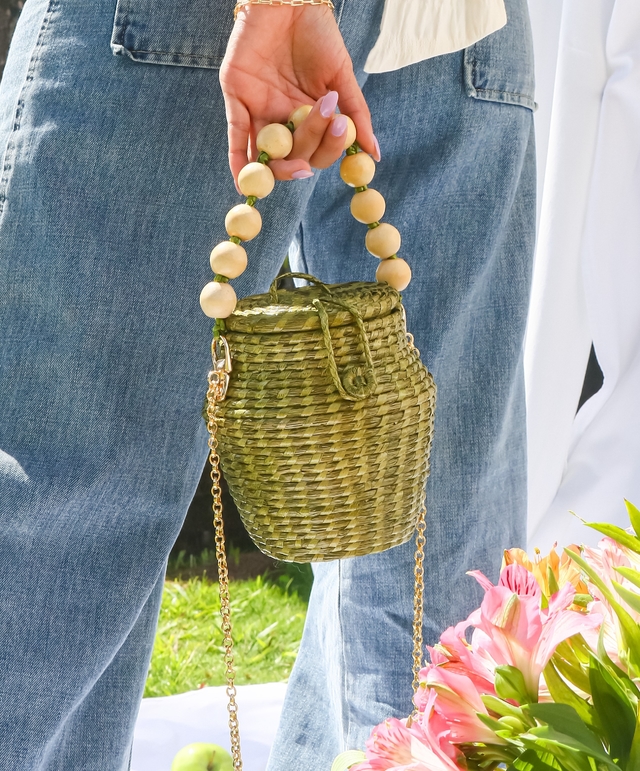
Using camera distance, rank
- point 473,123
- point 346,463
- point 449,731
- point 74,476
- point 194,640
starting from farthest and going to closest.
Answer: point 194,640 → point 473,123 → point 74,476 → point 346,463 → point 449,731

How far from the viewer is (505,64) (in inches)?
36.3

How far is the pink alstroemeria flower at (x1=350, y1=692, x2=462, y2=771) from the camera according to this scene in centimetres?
40

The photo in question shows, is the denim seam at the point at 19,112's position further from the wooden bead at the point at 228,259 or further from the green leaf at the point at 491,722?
the green leaf at the point at 491,722

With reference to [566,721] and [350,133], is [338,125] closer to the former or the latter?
[350,133]

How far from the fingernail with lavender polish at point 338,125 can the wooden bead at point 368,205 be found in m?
0.07

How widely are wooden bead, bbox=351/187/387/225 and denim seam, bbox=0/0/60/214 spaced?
0.31 metres

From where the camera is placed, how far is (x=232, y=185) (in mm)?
775

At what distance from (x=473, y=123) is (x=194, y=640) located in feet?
4.46

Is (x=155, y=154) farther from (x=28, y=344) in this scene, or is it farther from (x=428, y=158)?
(x=428, y=158)

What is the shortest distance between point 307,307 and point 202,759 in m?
0.86

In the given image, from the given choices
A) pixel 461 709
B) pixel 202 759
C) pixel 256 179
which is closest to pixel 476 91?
pixel 256 179

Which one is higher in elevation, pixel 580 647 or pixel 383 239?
pixel 383 239

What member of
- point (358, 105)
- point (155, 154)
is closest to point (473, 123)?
point (358, 105)

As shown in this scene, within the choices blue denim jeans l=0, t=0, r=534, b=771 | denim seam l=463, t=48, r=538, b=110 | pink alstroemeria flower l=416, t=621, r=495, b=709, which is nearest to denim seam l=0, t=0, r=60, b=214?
blue denim jeans l=0, t=0, r=534, b=771
